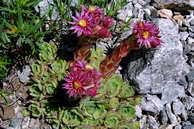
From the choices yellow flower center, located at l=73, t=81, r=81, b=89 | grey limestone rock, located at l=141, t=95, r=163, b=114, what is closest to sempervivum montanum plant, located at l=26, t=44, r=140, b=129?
grey limestone rock, located at l=141, t=95, r=163, b=114

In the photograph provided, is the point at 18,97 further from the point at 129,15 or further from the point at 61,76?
the point at 129,15

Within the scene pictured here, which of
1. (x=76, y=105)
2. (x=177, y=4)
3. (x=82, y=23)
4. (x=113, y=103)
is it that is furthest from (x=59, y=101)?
(x=177, y=4)

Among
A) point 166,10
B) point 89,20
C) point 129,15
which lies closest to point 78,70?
point 89,20

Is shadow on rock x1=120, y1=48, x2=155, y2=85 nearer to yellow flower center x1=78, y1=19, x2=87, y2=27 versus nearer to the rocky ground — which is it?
the rocky ground

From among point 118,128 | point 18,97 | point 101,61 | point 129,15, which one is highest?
point 129,15

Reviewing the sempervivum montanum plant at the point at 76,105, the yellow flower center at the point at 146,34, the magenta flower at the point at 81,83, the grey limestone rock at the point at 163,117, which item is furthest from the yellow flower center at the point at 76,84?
the grey limestone rock at the point at 163,117
